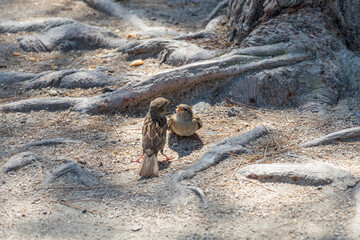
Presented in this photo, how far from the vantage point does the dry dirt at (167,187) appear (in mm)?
4309

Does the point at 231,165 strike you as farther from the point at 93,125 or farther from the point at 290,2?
the point at 290,2

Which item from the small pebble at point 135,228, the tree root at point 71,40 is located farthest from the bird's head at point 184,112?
the tree root at point 71,40

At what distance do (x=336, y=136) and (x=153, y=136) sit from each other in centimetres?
233

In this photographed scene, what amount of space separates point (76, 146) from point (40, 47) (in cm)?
426

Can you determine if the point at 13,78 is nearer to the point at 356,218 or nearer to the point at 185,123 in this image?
the point at 185,123

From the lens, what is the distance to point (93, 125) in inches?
260

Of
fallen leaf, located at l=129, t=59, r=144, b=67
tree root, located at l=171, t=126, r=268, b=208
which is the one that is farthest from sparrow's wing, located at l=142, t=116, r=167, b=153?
fallen leaf, located at l=129, t=59, r=144, b=67

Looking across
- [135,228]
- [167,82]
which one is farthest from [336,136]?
[135,228]

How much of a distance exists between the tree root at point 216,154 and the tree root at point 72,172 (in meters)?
0.99

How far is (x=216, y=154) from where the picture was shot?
5.46m

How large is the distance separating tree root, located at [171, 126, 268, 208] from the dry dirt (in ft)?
0.25

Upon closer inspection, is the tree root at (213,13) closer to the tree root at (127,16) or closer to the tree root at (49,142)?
the tree root at (127,16)

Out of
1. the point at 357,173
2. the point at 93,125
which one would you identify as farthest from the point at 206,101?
the point at 357,173

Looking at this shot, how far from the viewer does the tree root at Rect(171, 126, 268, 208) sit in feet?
16.1
